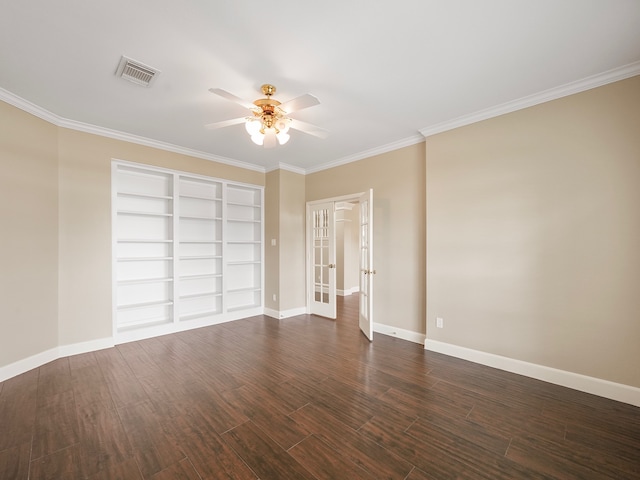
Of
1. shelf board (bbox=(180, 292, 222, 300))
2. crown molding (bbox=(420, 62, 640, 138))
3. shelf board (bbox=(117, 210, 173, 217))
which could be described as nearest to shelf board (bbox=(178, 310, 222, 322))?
shelf board (bbox=(180, 292, 222, 300))

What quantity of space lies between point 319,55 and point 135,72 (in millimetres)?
1598

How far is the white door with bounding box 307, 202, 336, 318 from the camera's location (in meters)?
4.88

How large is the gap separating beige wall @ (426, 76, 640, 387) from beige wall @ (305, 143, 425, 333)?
0.31 metres

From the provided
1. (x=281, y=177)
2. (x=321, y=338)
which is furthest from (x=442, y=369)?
(x=281, y=177)

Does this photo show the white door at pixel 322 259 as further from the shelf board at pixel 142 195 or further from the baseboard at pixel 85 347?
the baseboard at pixel 85 347

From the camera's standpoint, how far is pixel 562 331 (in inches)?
100

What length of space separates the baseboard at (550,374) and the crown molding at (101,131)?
4420 millimetres

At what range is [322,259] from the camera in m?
5.09

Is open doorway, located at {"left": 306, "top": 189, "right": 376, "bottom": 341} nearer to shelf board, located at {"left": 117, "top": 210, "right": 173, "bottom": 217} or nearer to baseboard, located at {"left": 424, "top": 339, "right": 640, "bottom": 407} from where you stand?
baseboard, located at {"left": 424, "top": 339, "right": 640, "bottom": 407}

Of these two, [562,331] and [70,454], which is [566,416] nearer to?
[562,331]

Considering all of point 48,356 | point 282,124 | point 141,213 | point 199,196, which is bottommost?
point 48,356

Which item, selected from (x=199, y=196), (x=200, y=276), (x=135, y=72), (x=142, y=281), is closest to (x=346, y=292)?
(x=200, y=276)

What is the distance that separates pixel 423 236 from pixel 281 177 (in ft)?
9.12

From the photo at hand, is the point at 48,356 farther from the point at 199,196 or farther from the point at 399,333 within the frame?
the point at 399,333
